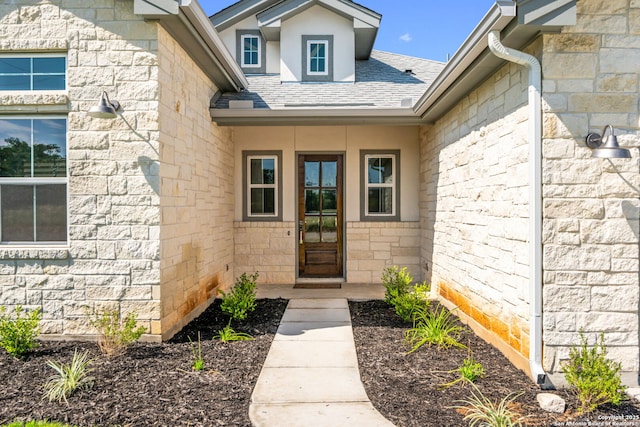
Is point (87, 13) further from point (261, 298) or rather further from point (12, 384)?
point (261, 298)

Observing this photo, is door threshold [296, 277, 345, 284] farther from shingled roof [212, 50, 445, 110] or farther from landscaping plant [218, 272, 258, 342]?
shingled roof [212, 50, 445, 110]

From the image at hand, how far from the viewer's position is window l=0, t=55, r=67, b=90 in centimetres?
443

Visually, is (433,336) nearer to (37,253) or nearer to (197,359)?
(197,359)

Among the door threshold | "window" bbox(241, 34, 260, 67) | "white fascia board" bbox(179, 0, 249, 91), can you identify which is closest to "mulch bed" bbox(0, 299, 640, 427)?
the door threshold

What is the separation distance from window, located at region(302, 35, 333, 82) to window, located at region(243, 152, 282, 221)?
6.10ft

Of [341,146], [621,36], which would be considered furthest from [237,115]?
[621,36]

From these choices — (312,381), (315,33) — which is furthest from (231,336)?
(315,33)

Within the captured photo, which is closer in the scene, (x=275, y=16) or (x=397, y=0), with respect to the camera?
(x=275, y=16)

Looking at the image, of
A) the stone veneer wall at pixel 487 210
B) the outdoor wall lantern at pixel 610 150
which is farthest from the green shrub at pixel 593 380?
the outdoor wall lantern at pixel 610 150

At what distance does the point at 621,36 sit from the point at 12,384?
595cm

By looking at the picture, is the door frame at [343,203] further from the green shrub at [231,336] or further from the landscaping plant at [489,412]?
the landscaping plant at [489,412]

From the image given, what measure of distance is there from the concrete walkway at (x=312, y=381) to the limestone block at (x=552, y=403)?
1.21 metres

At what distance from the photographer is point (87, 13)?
4340mm

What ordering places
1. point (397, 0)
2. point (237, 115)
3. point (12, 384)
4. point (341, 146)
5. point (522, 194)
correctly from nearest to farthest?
1. point (12, 384)
2. point (522, 194)
3. point (237, 115)
4. point (341, 146)
5. point (397, 0)
